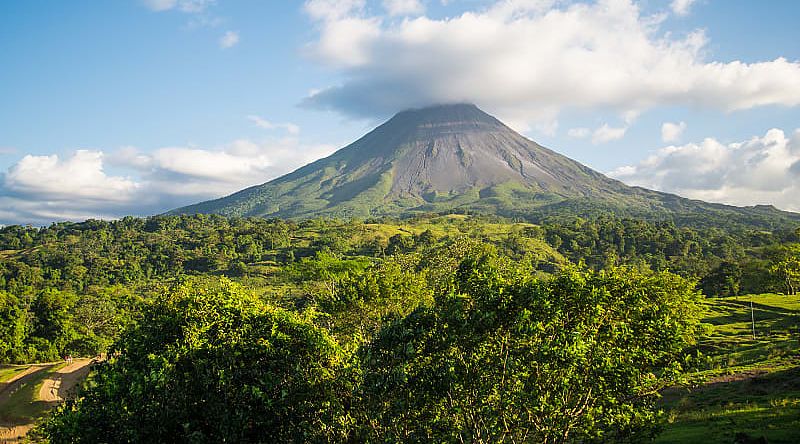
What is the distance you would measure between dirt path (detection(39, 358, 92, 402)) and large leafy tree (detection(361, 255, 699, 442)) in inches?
1291

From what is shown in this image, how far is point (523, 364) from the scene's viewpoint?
11.1m

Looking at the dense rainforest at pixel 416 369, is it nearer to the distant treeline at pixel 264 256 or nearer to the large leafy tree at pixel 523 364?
the large leafy tree at pixel 523 364

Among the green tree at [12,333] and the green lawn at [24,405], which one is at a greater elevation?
the green tree at [12,333]

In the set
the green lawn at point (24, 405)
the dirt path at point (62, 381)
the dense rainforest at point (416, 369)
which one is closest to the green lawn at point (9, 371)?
the dirt path at point (62, 381)

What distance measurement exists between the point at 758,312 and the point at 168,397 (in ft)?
183

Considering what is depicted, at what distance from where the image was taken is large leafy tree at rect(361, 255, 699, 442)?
10711 mm

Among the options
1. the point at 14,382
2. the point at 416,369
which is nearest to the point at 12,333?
the point at 14,382

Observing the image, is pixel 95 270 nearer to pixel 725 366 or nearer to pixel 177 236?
pixel 177 236

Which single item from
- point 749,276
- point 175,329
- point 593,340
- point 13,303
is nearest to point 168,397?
point 175,329

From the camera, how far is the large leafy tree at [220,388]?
1182 cm

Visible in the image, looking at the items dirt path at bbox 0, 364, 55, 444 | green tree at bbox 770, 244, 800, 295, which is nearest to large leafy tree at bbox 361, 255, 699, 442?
dirt path at bbox 0, 364, 55, 444

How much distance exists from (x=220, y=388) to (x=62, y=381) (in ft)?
122

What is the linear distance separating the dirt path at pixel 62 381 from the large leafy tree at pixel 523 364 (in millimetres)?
32796

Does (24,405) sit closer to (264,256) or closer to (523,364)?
(523,364)
